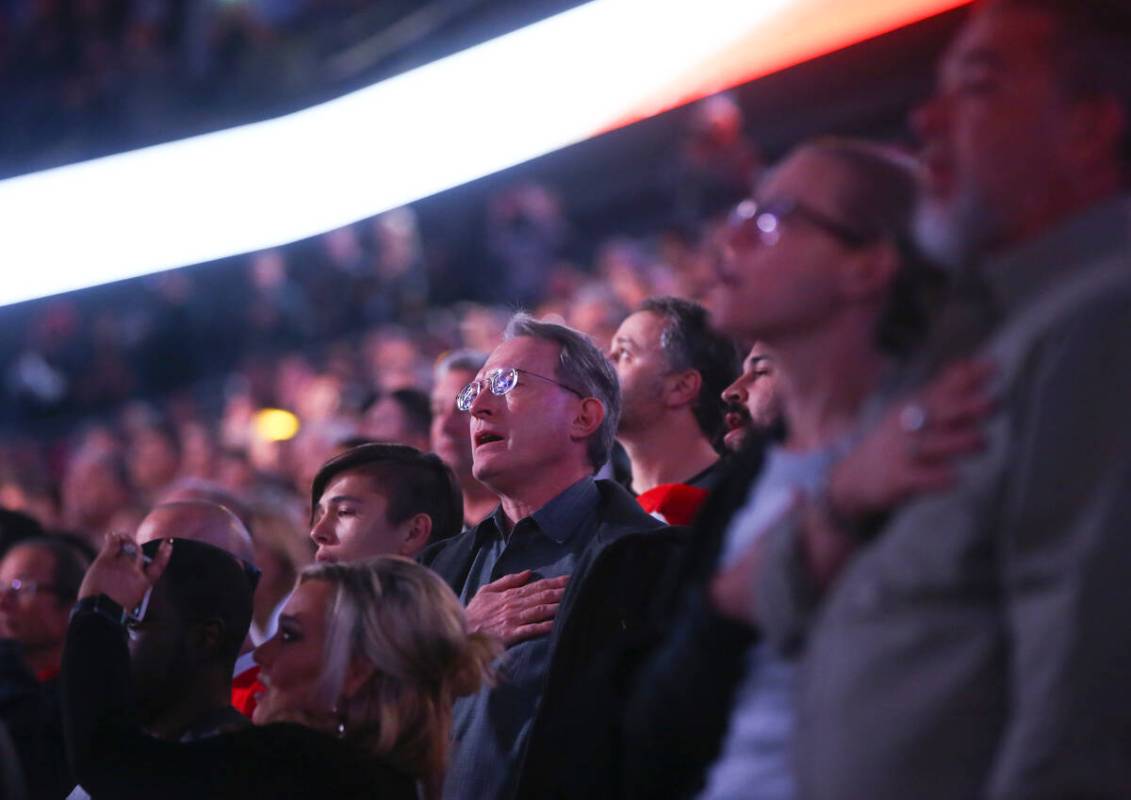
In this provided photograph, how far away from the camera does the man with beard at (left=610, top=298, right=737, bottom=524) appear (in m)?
4.11

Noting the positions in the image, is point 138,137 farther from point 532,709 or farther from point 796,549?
point 796,549

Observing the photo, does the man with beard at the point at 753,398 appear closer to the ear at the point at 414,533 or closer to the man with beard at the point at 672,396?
the man with beard at the point at 672,396

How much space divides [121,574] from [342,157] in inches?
367

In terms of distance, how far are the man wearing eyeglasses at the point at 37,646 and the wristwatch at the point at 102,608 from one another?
3.26 feet

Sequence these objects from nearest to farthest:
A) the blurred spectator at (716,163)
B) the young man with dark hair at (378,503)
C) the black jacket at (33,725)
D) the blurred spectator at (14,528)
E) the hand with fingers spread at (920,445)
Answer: the hand with fingers spread at (920,445)
the black jacket at (33,725)
the young man with dark hair at (378,503)
the blurred spectator at (14,528)
the blurred spectator at (716,163)

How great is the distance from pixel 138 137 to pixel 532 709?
34.6ft

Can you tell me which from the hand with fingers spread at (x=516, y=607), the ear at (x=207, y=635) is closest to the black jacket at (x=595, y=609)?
the hand with fingers spread at (x=516, y=607)

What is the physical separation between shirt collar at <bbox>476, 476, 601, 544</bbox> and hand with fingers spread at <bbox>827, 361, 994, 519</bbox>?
5.71 ft

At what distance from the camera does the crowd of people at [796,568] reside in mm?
1593

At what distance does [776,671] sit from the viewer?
1.99 metres

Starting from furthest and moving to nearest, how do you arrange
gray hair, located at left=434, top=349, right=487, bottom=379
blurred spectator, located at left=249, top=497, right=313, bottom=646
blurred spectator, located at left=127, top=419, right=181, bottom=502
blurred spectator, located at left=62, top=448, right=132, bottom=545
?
blurred spectator, located at left=127, top=419, right=181, bottom=502 → blurred spectator, located at left=62, top=448, right=132, bottom=545 → blurred spectator, located at left=249, top=497, right=313, bottom=646 → gray hair, located at left=434, top=349, right=487, bottom=379

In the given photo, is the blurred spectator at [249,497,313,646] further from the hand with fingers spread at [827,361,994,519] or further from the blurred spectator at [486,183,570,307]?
the blurred spectator at [486,183,570,307]

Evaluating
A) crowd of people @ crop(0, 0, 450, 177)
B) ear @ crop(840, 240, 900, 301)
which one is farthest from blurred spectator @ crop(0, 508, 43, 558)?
crowd of people @ crop(0, 0, 450, 177)

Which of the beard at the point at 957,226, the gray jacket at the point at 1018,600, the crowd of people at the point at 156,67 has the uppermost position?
the crowd of people at the point at 156,67
